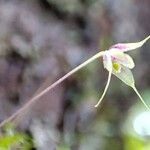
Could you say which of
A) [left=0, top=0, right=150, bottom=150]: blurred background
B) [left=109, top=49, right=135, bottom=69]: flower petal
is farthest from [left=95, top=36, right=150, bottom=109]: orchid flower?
[left=0, top=0, right=150, bottom=150]: blurred background

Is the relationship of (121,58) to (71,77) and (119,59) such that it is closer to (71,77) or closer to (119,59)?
(119,59)

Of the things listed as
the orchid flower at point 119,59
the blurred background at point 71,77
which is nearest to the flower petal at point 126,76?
the orchid flower at point 119,59

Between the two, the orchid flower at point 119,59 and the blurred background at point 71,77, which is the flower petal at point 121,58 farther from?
the blurred background at point 71,77

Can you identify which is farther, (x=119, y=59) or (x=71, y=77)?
(x=71, y=77)

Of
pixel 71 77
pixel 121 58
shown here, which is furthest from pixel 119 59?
pixel 71 77

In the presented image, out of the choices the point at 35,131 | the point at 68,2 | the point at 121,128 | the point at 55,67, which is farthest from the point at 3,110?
the point at 68,2

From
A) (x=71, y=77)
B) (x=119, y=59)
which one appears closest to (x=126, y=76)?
(x=119, y=59)

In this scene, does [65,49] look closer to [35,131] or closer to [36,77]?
[36,77]

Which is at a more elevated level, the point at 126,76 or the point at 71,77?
the point at 71,77
